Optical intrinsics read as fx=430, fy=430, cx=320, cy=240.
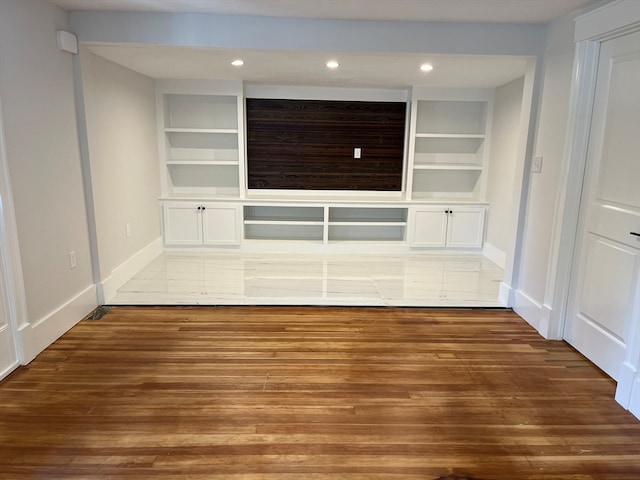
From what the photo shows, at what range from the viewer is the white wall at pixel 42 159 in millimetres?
2457

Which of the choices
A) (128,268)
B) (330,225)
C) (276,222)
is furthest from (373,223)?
(128,268)

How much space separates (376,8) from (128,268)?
10.4 feet

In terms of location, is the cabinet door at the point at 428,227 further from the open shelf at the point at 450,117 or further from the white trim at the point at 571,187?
the white trim at the point at 571,187

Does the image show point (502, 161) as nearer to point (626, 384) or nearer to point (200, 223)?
point (626, 384)

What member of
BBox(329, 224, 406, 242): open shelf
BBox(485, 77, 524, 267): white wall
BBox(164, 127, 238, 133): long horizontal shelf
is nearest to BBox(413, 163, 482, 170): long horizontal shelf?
BBox(485, 77, 524, 267): white wall

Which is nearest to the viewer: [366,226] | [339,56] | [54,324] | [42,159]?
[42,159]

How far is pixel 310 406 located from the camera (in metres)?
2.18

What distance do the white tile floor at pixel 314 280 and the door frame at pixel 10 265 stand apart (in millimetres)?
1054

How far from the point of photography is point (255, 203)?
5.10m

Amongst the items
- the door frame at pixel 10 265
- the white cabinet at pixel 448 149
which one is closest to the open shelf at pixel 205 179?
the white cabinet at pixel 448 149

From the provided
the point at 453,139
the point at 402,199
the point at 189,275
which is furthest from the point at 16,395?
the point at 453,139

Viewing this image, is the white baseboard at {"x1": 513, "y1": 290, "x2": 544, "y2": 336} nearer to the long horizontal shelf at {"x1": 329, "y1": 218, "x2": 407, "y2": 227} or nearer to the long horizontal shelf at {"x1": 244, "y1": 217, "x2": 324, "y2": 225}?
the long horizontal shelf at {"x1": 329, "y1": 218, "x2": 407, "y2": 227}

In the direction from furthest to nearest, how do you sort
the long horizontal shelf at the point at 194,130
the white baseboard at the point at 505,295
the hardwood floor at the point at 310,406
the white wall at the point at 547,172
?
the long horizontal shelf at the point at 194,130 → the white baseboard at the point at 505,295 → the white wall at the point at 547,172 → the hardwood floor at the point at 310,406

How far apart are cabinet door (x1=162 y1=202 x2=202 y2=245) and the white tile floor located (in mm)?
196
